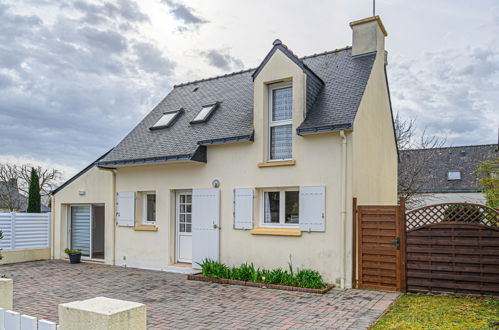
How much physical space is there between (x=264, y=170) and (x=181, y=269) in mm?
4092

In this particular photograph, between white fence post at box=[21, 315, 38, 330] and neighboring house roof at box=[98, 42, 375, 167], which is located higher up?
neighboring house roof at box=[98, 42, 375, 167]

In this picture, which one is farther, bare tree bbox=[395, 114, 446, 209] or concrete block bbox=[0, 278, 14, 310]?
bare tree bbox=[395, 114, 446, 209]

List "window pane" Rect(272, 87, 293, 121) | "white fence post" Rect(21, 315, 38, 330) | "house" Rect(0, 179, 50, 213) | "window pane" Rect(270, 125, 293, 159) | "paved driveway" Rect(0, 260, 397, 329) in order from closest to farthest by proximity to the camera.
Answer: "white fence post" Rect(21, 315, 38, 330) → "paved driveway" Rect(0, 260, 397, 329) → "window pane" Rect(270, 125, 293, 159) → "window pane" Rect(272, 87, 293, 121) → "house" Rect(0, 179, 50, 213)

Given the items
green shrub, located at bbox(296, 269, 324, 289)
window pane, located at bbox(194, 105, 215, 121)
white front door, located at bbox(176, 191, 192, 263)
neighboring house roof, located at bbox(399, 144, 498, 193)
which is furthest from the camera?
neighboring house roof, located at bbox(399, 144, 498, 193)

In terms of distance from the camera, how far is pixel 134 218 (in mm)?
12688

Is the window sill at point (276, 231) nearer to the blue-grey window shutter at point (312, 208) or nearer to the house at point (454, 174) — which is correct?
the blue-grey window shutter at point (312, 208)

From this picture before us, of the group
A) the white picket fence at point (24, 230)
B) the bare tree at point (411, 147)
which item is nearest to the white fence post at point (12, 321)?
the white picket fence at point (24, 230)

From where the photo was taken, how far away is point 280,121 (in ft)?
34.4

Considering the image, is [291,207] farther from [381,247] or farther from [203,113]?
[203,113]

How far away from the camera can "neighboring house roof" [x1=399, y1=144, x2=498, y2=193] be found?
28.8m

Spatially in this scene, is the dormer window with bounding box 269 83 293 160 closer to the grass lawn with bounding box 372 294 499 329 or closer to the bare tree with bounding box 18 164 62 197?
the grass lawn with bounding box 372 294 499 329

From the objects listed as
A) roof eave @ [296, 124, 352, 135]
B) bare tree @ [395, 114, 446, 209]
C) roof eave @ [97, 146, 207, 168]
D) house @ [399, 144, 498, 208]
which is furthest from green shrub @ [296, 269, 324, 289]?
house @ [399, 144, 498, 208]

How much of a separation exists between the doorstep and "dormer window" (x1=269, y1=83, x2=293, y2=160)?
408 centimetres

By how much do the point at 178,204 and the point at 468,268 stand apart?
8095 millimetres
